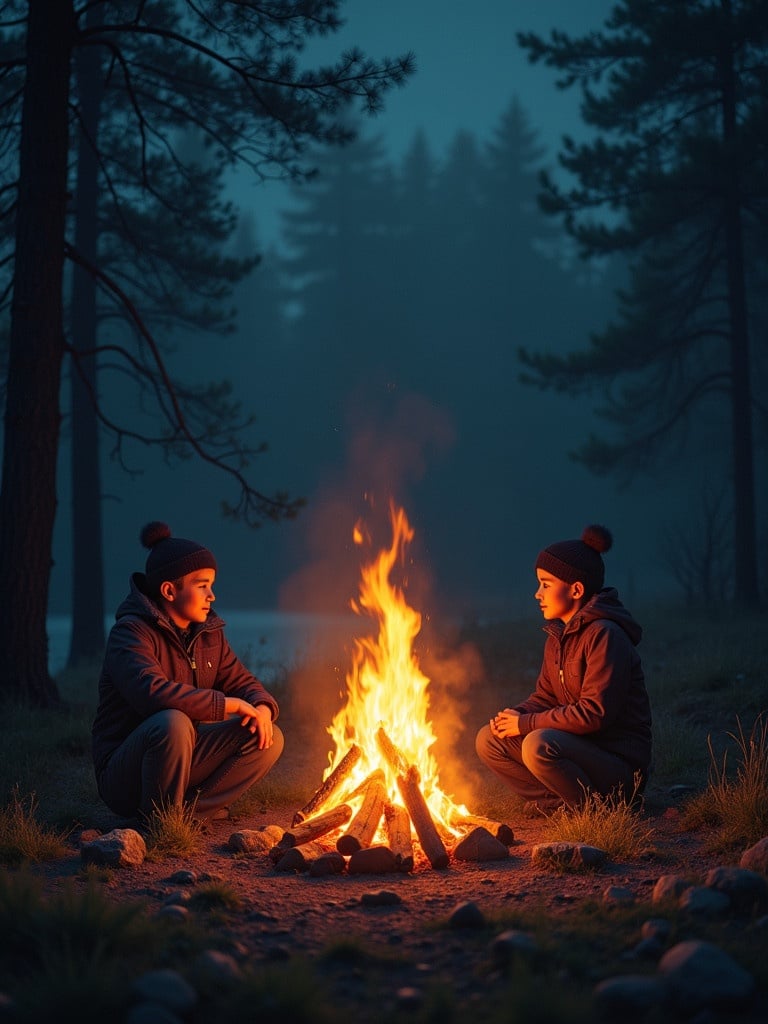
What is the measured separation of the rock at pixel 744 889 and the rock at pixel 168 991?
2.14m

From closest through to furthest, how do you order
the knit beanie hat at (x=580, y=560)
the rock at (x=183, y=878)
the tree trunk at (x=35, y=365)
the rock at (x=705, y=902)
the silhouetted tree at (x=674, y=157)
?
the rock at (x=705, y=902) < the rock at (x=183, y=878) < the knit beanie hat at (x=580, y=560) < the tree trunk at (x=35, y=365) < the silhouetted tree at (x=674, y=157)

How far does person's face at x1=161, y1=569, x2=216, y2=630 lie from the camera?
5.65 metres

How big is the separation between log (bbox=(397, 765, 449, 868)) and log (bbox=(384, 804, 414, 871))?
0.06 m

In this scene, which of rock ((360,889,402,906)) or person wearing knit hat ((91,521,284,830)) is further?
person wearing knit hat ((91,521,284,830))

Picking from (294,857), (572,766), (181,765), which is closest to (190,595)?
(181,765)

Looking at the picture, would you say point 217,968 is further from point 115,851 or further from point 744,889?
point 744,889

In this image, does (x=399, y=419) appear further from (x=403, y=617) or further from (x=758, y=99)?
(x=403, y=617)

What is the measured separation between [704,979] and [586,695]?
2.55 m

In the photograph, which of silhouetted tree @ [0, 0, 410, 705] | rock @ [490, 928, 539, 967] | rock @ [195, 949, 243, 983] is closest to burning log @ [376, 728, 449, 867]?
rock @ [490, 928, 539, 967]

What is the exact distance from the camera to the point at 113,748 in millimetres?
5637

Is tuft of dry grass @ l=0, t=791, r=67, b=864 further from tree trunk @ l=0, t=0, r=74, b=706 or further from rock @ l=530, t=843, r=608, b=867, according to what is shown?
tree trunk @ l=0, t=0, r=74, b=706

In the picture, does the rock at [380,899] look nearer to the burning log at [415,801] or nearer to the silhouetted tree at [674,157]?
the burning log at [415,801]

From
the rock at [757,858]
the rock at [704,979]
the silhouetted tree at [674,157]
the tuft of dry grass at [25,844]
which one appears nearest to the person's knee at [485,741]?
the rock at [757,858]

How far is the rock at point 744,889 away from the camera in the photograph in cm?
394
